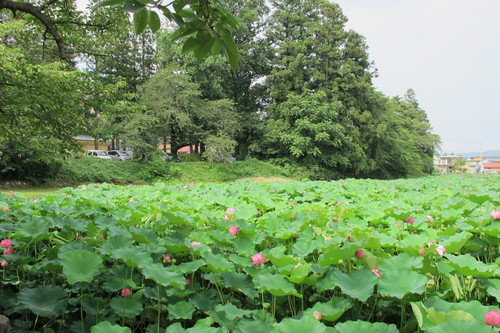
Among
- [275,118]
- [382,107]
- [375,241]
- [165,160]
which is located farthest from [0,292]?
[382,107]

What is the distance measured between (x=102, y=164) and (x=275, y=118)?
390 inches

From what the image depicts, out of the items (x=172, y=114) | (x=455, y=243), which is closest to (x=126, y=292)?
(x=455, y=243)

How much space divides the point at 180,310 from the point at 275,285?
0.98 feet

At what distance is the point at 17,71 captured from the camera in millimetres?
4035

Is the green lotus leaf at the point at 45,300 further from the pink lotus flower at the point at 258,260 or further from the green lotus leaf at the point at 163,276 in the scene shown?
the pink lotus flower at the point at 258,260

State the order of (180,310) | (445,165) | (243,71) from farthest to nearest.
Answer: (445,165)
(243,71)
(180,310)

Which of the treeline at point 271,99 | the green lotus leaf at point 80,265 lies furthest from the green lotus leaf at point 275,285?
the treeline at point 271,99

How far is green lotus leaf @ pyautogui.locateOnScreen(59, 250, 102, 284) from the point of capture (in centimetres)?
105

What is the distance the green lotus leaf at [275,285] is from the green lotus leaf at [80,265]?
52cm

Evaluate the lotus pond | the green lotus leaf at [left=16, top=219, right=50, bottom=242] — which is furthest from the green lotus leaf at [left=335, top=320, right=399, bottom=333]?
the green lotus leaf at [left=16, top=219, right=50, bottom=242]

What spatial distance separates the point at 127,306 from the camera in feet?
3.45

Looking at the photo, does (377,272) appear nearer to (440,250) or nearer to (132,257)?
(440,250)

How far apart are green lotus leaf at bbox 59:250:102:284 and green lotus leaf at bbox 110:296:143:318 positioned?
11cm

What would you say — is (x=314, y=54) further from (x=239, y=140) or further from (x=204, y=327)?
(x=204, y=327)
